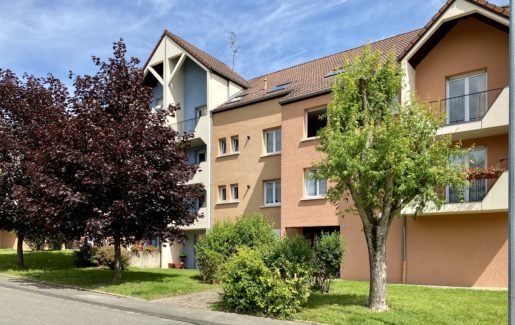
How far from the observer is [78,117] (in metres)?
17.4

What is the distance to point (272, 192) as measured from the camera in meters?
25.8

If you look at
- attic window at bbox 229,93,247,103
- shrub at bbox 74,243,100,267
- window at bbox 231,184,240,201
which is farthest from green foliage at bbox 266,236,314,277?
attic window at bbox 229,93,247,103

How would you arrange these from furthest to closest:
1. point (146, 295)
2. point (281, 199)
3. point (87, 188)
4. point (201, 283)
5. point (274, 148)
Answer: point (274, 148), point (281, 199), point (201, 283), point (87, 188), point (146, 295)

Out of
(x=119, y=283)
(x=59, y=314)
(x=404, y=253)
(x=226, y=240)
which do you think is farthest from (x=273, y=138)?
(x=59, y=314)

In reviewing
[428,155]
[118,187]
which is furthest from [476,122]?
[118,187]

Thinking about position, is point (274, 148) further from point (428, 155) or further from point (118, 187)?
point (428, 155)

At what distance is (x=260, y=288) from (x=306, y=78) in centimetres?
1633

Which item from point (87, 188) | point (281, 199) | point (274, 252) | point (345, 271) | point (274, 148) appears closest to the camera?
point (274, 252)

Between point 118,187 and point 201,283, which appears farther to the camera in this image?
point 201,283

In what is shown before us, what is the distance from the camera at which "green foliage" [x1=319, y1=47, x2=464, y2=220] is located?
444 inches

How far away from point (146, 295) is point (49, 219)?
4.10 meters

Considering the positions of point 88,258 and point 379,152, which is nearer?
point 379,152

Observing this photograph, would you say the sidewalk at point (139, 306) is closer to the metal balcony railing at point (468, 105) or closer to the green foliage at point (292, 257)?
the green foliage at point (292, 257)

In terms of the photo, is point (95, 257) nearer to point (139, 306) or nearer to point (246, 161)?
point (246, 161)
